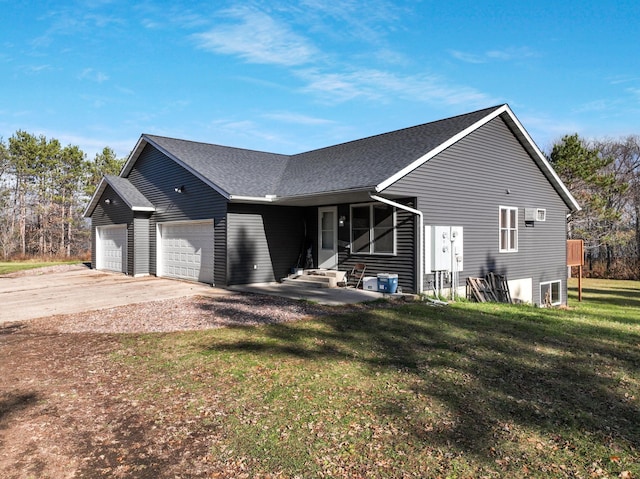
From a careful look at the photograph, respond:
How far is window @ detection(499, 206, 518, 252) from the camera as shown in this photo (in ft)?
48.8

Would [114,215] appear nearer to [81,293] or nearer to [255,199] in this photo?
[81,293]

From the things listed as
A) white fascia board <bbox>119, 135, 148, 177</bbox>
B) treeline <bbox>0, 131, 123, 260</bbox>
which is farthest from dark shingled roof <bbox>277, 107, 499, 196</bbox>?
treeline <bbox>0, 131, 123, 260</bbox>

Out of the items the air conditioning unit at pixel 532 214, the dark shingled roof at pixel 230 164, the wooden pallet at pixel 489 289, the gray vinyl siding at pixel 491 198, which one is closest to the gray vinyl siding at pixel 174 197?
the dark shingled roof at pixel 230 164

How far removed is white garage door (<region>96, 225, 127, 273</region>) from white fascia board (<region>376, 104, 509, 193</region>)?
39.9 ft

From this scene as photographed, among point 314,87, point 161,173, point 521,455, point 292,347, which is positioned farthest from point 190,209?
point 521,455

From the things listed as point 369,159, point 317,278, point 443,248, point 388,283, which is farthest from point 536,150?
point 317,278

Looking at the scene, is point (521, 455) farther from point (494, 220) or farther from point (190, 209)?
point (190, 209)

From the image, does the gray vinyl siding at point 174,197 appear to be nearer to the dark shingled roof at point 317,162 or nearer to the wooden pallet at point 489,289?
the dark shingled roof at point 317,162

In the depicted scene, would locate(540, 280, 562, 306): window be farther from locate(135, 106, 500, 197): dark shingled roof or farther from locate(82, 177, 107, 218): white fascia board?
locate(82, 177, 107, 218): white fascia board

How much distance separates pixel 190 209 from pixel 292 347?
10082mm

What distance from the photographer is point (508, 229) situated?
1506cm

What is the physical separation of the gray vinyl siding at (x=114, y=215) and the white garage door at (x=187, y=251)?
4.60 feet

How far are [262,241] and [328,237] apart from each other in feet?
7.31

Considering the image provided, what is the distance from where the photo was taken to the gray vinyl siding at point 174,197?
45.6ft
